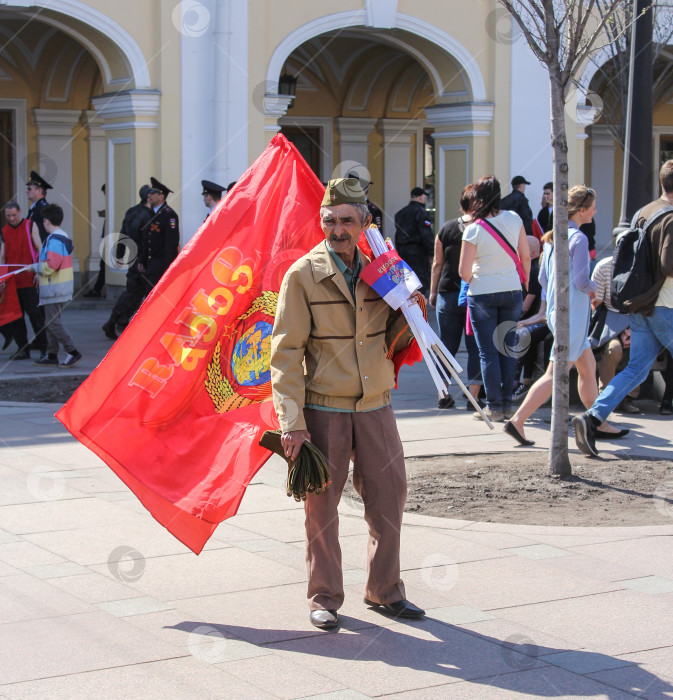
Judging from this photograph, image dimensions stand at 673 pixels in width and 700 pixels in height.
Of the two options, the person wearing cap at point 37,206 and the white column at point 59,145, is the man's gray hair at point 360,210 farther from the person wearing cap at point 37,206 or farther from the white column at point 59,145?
the white column at point 59,145

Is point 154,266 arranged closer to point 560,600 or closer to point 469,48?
point 469,48

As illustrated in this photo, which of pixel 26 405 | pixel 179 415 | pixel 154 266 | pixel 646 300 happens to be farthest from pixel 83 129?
pixel 179 415

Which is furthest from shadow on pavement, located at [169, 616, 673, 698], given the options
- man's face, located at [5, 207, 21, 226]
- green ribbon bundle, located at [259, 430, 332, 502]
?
man's face, located at [5, 207, 21, 226]

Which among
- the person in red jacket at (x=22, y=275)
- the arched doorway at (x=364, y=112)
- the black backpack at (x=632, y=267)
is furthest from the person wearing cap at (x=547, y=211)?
the black backpack at (x=632, y=267)

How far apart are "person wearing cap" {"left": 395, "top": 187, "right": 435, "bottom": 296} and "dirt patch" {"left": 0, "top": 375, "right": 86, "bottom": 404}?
504 cm

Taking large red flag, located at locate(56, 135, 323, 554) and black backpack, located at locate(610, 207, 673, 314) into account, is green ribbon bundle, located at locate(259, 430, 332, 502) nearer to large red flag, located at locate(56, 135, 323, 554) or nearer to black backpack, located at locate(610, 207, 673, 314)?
large red flag, located at locate(56, 135, 323, 554)

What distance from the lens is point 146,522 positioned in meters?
6.14

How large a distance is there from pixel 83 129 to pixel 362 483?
16.8m

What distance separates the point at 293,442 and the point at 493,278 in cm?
457

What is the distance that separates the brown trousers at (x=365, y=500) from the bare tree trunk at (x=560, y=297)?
2.35 metres

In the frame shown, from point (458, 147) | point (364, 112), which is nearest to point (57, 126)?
point (364, 112)

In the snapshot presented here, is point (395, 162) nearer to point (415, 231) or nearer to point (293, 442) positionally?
point (415, 231)

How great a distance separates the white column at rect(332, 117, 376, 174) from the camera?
22.8 meters

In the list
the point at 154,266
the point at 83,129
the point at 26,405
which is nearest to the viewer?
the point at 26,405
